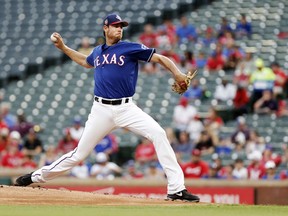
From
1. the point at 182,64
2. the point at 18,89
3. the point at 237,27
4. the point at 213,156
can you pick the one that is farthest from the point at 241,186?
the point at 18,89

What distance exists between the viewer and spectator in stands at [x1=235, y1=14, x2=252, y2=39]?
20.7 metres

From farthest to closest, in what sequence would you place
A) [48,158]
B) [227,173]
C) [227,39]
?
[227,39] → [48,158] → [227,173]

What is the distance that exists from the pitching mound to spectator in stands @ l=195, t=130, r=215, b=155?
253 inches

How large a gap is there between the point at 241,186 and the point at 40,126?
6514mm

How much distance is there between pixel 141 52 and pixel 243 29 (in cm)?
1131

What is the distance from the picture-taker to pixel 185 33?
21016 millimetres

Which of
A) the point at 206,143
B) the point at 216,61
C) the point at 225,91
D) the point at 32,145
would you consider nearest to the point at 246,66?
the point at 225,91

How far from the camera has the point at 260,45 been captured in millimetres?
20328

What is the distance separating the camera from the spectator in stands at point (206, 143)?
16.7 meters

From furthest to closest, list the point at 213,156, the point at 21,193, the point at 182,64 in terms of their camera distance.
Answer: the point at 182,64 < the point at 213,156 < the point at 21,193

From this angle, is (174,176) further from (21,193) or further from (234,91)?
(234,91)

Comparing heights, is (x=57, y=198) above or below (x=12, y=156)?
below

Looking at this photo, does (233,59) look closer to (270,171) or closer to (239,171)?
(239,171)

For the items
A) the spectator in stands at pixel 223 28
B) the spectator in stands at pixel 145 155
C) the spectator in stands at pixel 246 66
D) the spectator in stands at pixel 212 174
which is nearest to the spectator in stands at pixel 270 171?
the spectator in stands at pixel 212 174
